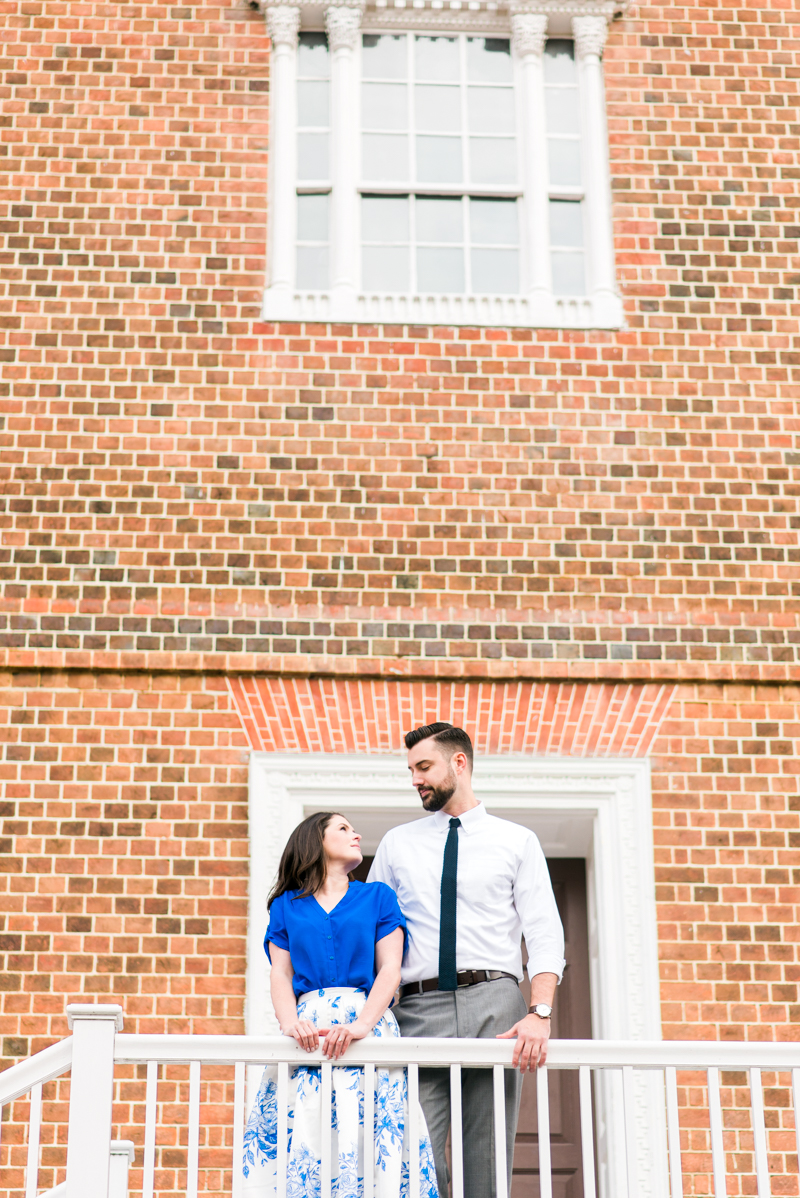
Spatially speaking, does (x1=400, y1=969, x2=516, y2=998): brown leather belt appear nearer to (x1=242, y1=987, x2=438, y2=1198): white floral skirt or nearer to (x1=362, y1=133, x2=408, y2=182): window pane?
(x1=242, y1=987, x2=438, y2=1198): white floral skirt

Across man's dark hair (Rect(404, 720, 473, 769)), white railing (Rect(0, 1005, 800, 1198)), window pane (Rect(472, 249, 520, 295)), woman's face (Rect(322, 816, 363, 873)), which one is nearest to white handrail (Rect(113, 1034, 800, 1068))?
white railing (Rect(0, 1005, 800, 1198))

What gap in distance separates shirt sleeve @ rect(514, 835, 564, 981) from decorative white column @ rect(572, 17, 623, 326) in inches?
123

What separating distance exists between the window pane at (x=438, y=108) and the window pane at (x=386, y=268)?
706 mm

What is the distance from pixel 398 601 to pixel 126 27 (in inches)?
130

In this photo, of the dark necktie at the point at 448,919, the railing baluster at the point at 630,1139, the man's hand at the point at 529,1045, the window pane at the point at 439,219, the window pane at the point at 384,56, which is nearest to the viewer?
the railing baluster at the point at 630,1139

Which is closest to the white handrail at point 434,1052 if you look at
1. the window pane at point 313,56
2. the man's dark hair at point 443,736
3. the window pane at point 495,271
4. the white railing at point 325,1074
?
the white railing at point 325,1074

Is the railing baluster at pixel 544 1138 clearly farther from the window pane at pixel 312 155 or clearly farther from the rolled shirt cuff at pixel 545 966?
the window pane at pixel 312 155

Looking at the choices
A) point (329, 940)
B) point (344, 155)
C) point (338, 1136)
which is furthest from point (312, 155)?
point (338, 1136)

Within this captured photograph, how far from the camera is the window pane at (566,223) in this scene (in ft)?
24.2

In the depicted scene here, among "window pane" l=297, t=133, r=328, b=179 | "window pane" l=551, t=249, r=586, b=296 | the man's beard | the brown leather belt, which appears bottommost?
the brown leather belt

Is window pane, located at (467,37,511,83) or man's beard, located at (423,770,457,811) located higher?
window pane, located at (467,37,511,83)

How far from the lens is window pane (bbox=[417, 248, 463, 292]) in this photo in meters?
7.26

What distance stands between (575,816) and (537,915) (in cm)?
169

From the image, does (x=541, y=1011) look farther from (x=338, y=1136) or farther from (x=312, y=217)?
(x=312, y=217)
